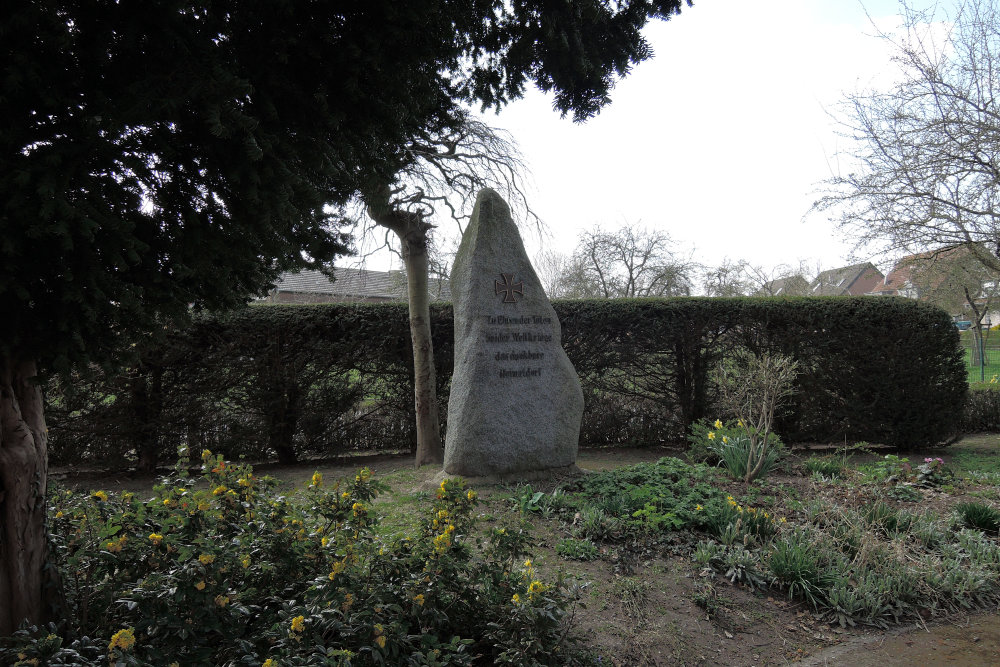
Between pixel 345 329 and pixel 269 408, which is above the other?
pixel 345 329

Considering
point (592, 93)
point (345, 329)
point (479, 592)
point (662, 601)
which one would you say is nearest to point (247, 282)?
point (479, 592)

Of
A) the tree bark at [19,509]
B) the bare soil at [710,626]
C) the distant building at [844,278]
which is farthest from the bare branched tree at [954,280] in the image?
the tree bark at [19,509]

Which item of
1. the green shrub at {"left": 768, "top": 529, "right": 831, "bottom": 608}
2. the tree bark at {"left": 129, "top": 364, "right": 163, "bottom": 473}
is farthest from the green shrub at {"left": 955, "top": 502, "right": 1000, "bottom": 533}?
the tree bark at {"left": 129, "top": 364, "right": 163, "bottom": 473}

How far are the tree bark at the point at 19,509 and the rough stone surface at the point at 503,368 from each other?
11.9 ft

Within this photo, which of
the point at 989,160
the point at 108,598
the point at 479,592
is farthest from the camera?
the point at 989,160

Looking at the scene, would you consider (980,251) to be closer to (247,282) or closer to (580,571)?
(580,571)

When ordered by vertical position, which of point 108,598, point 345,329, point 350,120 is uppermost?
point 350,120

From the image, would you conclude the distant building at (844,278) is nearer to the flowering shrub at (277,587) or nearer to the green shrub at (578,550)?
the green shrub at (578,550)

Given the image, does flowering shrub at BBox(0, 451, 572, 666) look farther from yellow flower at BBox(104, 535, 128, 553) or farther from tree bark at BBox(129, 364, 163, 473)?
tree bark at BBox(129, 364, 163, 473)

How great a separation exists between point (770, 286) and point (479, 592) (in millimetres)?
26954

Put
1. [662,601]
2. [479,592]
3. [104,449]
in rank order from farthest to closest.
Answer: [104,449]
[662,601]
[479,592]

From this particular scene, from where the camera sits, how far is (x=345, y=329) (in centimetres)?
836

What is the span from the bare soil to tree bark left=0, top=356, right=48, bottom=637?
2.41 meters

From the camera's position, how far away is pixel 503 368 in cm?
596
